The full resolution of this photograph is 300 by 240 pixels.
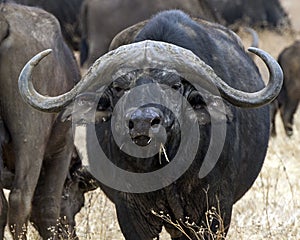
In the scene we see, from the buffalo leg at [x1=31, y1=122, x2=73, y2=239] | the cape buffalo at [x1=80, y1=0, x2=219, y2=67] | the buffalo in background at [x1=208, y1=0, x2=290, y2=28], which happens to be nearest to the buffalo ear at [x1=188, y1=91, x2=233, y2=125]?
the buffalo leg at [x1=31, y1=122, x2=73, y2=239]

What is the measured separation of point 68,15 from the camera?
16.0m

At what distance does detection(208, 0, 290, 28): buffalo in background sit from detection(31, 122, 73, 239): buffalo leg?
11699 millimetres

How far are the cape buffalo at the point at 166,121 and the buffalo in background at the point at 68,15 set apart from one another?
30.7 ft

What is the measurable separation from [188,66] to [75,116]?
2.20 ft

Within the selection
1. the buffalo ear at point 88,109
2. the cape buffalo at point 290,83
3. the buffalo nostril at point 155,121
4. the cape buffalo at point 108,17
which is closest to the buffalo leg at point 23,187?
the buffalo ear at point 88,109

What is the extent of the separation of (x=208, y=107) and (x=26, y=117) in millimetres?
1395

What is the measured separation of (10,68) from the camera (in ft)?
20.1

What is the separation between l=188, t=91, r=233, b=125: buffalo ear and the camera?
17.4ft

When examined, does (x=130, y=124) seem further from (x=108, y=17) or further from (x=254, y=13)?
(x=254, y=13)

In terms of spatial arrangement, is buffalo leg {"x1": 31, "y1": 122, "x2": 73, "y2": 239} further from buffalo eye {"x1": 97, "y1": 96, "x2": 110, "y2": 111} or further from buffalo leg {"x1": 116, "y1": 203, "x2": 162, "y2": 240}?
buffalo eye {"x1": 97, "y1": 96, "x2": 110, "y2": 111}

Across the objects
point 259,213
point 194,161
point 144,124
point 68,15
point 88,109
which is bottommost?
point 68,15

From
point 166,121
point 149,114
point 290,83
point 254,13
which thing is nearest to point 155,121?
point 149,114

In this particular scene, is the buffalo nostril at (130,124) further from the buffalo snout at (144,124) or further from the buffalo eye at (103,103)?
the buffalo eye at (103,103)

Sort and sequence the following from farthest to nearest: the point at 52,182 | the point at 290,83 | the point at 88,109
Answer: the point at 290,83, the point at 52,182, the point at 88,109
